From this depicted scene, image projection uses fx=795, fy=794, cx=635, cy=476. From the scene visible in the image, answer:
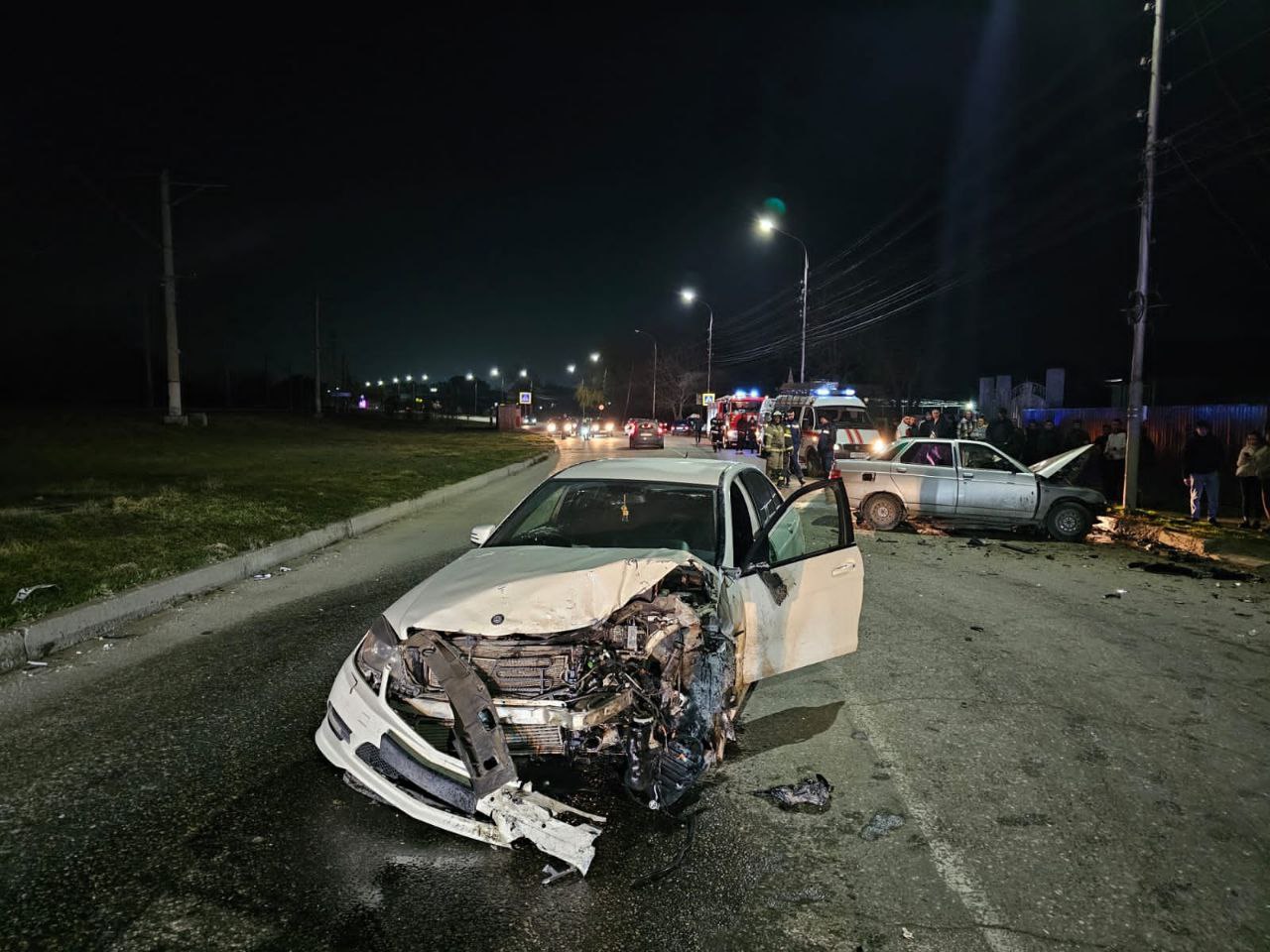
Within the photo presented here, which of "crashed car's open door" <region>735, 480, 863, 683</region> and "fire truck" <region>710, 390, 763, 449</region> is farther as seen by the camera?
"fire truck" <region>710, 390, 763, 449</region>

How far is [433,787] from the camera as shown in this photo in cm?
324

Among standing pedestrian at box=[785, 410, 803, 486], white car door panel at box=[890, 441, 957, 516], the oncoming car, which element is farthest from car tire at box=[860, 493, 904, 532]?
standing pedestrian at box=[785, 410, 803, 486]

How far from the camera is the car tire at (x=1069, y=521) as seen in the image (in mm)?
12297

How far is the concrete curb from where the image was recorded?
19.5 ft

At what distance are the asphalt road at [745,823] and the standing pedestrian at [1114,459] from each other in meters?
10.5

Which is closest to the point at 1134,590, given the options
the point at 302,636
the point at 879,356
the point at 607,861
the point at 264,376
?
the point at 607,861

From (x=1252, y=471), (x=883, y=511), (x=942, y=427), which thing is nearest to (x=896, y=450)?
(x=883, y=511)

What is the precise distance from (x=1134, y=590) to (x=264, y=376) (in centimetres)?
8994

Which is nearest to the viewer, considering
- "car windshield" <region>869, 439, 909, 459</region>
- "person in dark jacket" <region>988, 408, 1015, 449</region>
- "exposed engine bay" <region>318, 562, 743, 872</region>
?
"exposed engine bay" <region>318, 562, 743, 872</region>

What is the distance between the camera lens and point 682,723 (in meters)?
3.67

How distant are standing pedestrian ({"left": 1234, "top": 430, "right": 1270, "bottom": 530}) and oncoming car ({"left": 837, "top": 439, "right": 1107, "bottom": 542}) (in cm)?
216

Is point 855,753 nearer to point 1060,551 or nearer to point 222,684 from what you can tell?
point 222,684

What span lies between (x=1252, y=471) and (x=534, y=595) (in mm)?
13053

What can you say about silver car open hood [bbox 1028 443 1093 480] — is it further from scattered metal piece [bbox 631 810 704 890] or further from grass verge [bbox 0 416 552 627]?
grass verge [bbox 0 416 552 627]
